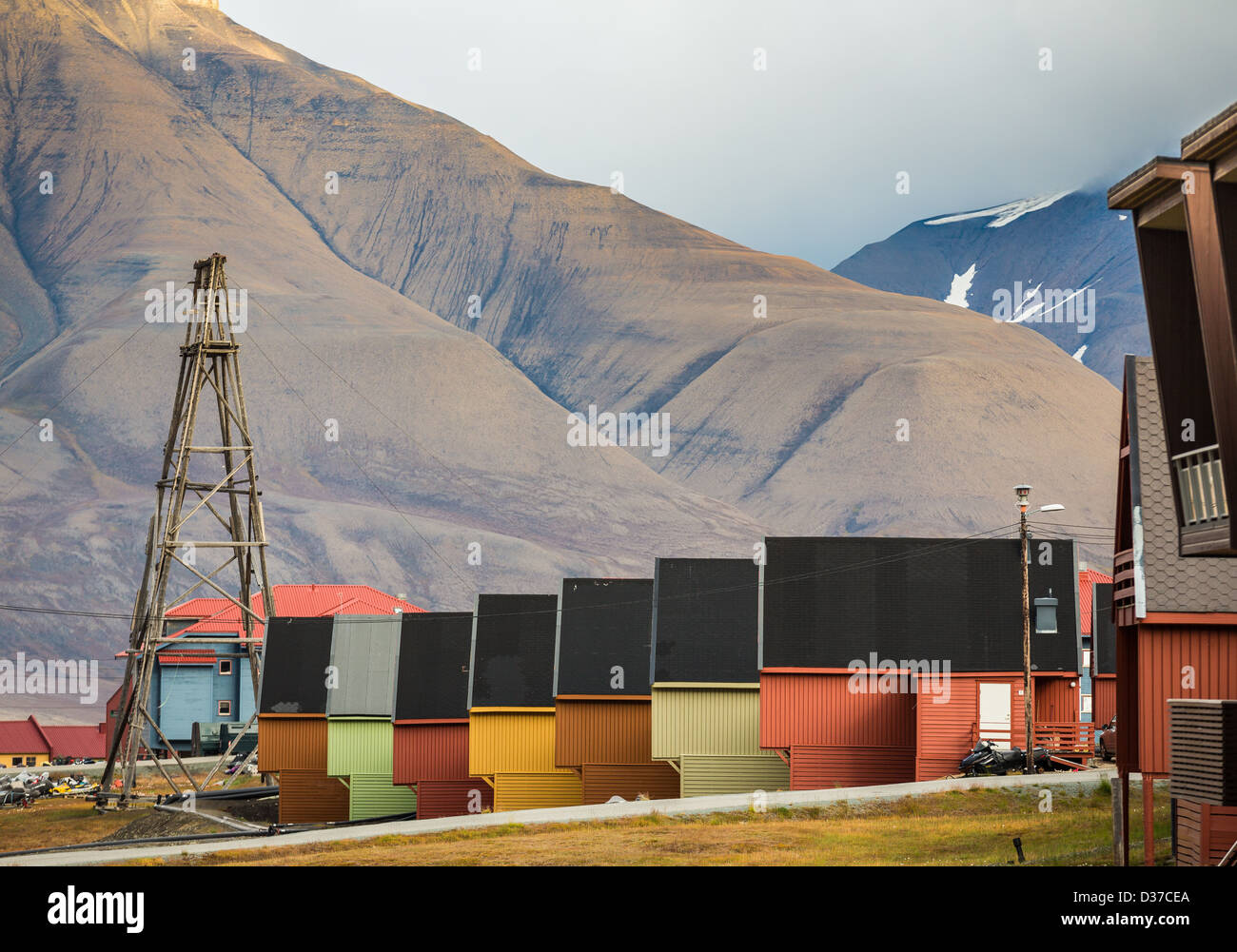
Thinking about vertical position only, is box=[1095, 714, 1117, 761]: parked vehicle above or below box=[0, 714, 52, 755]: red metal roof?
above

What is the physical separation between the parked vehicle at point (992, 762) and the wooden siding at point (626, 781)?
9.54 meters

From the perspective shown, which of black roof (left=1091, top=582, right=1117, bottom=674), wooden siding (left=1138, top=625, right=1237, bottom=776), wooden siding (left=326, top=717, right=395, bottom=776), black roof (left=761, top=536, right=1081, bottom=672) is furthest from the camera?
wooden siding (left=326, top=717, right=395, bottom=776)

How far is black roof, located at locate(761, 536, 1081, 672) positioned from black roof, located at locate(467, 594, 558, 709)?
25.8 ft

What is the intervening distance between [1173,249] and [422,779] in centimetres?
3393

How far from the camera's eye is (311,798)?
51.8 metres

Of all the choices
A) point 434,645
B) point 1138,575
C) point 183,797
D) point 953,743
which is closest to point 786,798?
point 953,743

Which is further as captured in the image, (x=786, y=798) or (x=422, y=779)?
(x=422, y=779)

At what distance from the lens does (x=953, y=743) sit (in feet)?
132

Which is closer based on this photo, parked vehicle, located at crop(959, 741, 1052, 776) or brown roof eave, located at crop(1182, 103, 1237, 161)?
brown roof eave, located at crop(1182, 103, 1237, 161)

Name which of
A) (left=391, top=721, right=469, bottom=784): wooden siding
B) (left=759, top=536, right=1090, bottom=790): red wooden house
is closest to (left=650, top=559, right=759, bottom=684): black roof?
(left=759, top=536, right=1090, bottom=790): red wooden house

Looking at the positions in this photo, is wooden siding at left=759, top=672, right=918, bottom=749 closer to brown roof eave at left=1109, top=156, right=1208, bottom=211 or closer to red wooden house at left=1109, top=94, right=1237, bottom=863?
red wooden house at left=1109, top=94, right=1237, bottom=863

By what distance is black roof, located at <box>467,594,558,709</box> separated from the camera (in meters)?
46.4

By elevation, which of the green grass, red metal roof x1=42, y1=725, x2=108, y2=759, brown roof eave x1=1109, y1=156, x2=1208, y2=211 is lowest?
red metal roof x1=42, y1=725, x2=108, y2=759
